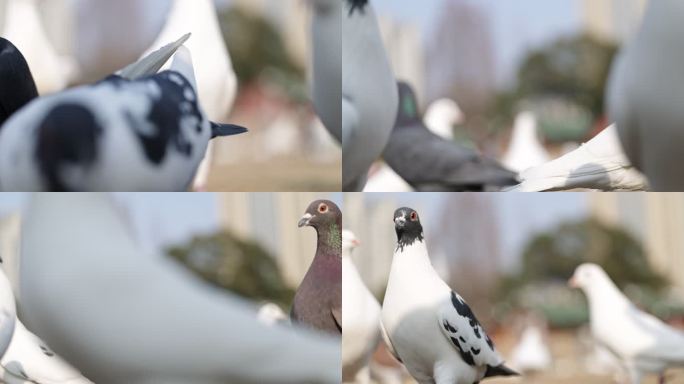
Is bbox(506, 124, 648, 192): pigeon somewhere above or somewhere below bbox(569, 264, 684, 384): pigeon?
above

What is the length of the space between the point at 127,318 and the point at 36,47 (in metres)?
1.36

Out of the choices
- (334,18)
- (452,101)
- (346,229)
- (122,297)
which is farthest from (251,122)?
(122,297)

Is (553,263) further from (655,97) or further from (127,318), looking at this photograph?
(127,318)

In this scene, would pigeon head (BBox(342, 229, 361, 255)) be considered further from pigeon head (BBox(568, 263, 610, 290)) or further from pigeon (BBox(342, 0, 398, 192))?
pigeon head (BBox(568, 263, 610, 290))

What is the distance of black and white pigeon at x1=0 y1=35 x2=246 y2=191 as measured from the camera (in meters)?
1.16

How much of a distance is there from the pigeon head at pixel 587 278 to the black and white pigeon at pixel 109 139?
5.00 ft

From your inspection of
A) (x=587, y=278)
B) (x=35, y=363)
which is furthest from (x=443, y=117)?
(x=35, y=363)

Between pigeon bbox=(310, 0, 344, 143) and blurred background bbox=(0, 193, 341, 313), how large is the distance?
0.24 m

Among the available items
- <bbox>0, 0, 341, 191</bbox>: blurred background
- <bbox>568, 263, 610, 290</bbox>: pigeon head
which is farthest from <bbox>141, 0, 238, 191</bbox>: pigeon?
<bbox>568, 263, 610, 290</bbox>: pigeon head

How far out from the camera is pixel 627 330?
2.40m

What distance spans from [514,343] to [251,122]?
36.3 inches

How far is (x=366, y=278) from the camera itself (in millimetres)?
2189

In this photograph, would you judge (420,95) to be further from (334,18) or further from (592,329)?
(334,18)

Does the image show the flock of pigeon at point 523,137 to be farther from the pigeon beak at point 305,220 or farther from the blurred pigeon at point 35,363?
the blurred pigeon at point 35,363
